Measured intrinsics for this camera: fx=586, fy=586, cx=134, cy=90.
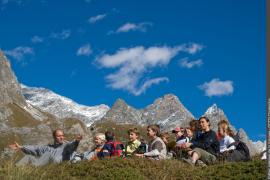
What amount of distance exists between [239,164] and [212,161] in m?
1.74

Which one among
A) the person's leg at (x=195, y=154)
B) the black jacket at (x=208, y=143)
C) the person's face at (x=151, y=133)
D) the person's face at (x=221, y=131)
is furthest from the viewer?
the person's face at (x=151, y=133)

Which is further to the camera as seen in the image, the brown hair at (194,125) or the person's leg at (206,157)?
the brown hair at (194,125)

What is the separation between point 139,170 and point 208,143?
121 inches

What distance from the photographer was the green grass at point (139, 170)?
1467cm

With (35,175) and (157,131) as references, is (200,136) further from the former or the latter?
(35,175)

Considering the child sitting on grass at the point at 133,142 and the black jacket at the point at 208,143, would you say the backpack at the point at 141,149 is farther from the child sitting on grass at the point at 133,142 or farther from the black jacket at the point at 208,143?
the black jacket at the point at 208,143

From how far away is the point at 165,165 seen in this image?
1619cm

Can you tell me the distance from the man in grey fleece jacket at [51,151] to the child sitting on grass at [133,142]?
5.95 ft

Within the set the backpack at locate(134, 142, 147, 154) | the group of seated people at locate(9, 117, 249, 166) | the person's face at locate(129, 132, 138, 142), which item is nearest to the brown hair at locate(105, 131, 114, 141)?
the group of seated people at locate(9, 117, 249, 166)

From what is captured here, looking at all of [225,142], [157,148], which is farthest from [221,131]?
[157,148]

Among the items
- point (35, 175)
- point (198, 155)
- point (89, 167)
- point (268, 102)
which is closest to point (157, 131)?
point (198, 155)

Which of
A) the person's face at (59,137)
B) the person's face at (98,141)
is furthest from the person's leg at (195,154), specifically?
the person's face at (59,137)

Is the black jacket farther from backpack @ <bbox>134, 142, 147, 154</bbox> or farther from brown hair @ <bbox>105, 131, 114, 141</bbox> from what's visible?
brown hair @ <bbox>105, 131, 114, 141</bbox>

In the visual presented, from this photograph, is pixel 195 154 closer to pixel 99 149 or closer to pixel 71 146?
pixel 99 149
